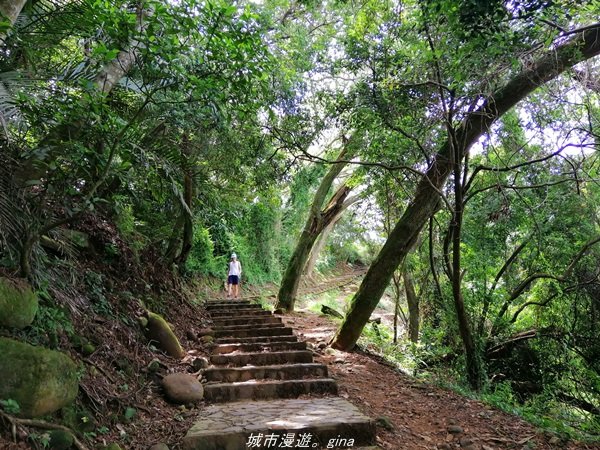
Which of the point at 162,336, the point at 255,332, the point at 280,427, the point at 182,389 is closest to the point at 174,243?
the point at 255,332

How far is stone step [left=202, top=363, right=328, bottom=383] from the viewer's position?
481 centimetres

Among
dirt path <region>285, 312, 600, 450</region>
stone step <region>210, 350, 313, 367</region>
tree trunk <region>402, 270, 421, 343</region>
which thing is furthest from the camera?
tree trunk <region>402, 270, 421, 343</region>

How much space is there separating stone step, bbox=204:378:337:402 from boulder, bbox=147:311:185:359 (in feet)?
3.00

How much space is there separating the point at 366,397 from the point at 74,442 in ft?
10.5

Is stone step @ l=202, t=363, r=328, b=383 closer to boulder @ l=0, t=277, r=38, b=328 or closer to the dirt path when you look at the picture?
the dirt path

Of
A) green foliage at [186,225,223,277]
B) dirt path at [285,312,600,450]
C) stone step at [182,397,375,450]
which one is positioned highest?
green foliage at [186,225,223,277]

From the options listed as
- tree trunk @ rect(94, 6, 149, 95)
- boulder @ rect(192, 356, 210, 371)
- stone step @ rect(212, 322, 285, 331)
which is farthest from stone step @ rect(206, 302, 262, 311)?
tree trunk @ rect(94, 6, 149, 95)

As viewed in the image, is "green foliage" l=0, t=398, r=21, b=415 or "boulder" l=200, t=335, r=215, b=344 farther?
"boulder" l=200, t=335, r=215, b=344

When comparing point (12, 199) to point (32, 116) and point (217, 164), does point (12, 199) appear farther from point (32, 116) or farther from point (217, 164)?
point (217, 164)

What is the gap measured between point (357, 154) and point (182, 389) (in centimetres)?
597

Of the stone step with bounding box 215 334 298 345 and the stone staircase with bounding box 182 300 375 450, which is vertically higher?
the stone step with bounding box 215 334 298 345

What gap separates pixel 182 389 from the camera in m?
4.12

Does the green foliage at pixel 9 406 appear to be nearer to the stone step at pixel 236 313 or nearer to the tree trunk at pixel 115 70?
the tree trunk at pixel 115 70

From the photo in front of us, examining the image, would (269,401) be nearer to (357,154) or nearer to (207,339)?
(207,339)
